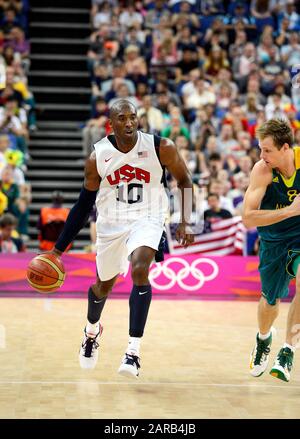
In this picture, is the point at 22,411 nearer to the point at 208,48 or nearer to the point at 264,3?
the point at 208,48

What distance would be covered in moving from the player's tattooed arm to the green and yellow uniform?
1295 mm

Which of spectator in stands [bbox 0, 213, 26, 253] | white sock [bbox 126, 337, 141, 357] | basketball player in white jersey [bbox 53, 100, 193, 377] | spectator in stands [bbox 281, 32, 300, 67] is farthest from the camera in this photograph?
spectator in stands [bbox 281, 32, 300, 67]

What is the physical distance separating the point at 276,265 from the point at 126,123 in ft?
5.12

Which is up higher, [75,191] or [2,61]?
[2,61]

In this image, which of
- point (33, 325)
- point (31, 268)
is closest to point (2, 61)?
point (33, 325)

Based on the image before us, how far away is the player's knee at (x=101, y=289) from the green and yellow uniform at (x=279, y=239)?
1.23 m

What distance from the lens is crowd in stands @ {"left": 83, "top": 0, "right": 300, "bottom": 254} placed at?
16578 mm

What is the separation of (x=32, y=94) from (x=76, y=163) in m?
1.83

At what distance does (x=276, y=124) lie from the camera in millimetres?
7203

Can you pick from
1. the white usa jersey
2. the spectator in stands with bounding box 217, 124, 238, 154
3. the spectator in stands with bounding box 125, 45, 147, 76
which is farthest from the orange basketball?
the spectator in stands with bounding box 125, 45, 147, 76

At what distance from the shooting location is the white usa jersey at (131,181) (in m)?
7.50

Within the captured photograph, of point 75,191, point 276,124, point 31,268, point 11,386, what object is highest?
point 276,124

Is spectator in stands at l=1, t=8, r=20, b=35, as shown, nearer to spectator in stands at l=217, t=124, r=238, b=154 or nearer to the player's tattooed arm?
spectator in stands at l=217, t=124, r=238, b=154
